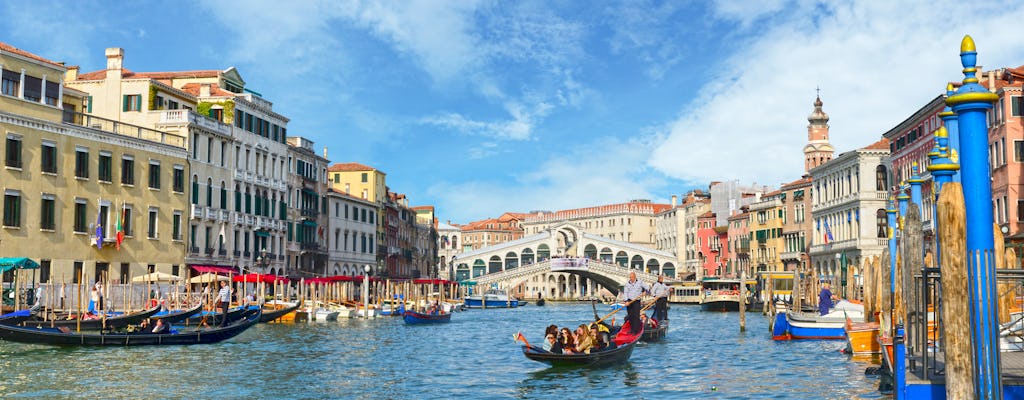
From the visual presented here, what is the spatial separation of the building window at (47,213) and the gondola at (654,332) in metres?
16.6

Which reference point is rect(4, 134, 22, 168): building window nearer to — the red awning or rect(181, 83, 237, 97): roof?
the red awning

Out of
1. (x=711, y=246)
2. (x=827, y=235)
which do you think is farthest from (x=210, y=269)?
(x=711, y=246)

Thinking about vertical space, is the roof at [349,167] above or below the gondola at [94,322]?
above

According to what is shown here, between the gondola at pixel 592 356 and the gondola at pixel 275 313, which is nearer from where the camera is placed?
the gondola at pixel 592 356

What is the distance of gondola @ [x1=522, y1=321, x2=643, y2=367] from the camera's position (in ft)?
51.9

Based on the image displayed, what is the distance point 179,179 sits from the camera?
3406cm

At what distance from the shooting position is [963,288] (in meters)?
6.29

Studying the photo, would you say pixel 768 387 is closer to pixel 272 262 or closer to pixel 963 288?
pixel 963 288

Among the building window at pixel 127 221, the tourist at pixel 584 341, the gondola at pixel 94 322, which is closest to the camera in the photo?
the tourist at pixel 584 341

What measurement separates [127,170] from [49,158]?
322cm

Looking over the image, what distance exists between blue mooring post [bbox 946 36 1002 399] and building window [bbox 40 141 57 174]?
26760 millimetres

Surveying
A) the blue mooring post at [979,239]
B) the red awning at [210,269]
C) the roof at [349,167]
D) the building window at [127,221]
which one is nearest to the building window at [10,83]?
the building window at [127,221]

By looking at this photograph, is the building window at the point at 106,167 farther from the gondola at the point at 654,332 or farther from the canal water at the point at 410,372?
the gondola at the point at 654,332

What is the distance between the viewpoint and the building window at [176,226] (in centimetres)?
3375
